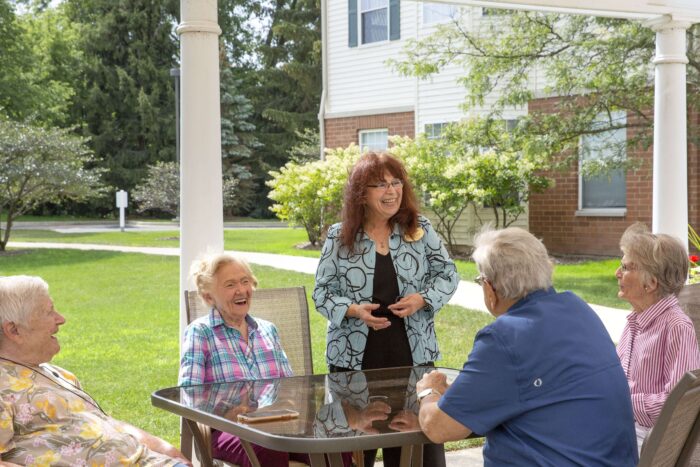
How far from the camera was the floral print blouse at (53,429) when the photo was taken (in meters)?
2.76

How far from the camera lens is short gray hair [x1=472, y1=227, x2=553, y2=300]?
7.63 ft

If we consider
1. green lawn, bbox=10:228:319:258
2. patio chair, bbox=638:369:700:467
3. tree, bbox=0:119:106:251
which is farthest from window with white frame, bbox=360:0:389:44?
patio chair, bbox=638:369:700:467

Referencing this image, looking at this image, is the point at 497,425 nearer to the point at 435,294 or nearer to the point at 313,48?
the point at 435,294

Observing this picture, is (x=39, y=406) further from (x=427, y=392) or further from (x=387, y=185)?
(x=387, y=185)

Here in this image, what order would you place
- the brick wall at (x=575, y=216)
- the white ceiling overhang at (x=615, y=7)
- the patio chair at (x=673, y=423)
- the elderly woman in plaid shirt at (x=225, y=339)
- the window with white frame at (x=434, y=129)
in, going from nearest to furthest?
the patio chair at (x=673, y=423) → the elderly woman in plaid shirt at (x=225, y=339) → the white ceiling overhang at (x=615, y=7) → the brick wall at (x=575, y=216) → the window with white frame at (x=434, y=129)

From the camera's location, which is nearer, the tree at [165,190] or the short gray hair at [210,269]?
the short gray hair at [210,269]

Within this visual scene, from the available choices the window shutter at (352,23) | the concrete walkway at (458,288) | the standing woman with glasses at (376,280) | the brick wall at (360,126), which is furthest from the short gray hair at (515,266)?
the window shutter at (352,23)

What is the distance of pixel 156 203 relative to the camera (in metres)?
26.7

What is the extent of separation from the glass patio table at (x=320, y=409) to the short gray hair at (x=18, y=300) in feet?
1.60

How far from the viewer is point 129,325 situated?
9914 millimetres

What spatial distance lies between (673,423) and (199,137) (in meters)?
2.63

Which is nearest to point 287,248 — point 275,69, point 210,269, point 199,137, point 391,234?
point 199,137

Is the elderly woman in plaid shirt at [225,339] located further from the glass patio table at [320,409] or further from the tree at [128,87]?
the tree at [128,87]

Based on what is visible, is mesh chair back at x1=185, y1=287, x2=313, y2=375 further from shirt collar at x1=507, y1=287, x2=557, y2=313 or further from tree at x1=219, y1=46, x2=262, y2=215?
tree at x1=219, y1=46, x2=262, y2=215
